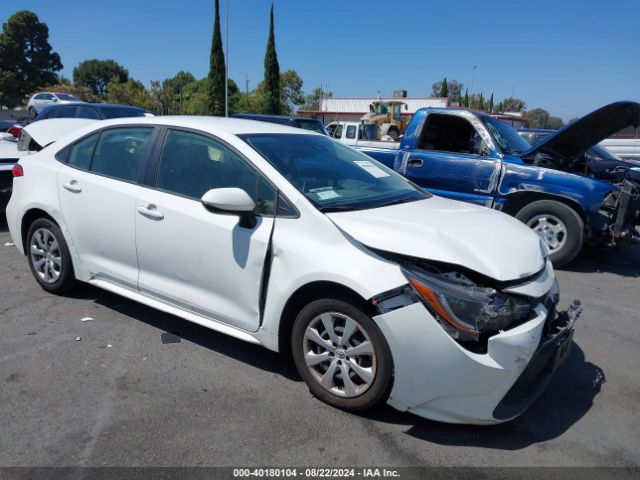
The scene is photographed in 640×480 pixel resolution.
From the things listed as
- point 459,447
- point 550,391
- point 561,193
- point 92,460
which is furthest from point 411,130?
point 92,460

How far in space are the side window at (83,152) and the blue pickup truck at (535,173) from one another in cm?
433

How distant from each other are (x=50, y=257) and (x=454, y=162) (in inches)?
196

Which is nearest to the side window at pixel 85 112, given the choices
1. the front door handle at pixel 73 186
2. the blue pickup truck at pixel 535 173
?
the blue pickup truck at pixel 535 173

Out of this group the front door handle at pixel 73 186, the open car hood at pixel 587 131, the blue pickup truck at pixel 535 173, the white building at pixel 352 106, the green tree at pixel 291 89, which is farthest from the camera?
the green tree at pixel 291 89

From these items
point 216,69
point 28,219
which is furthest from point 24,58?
point 28,219

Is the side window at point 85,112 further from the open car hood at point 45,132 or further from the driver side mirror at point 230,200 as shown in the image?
the driver side mirror at point 230,200

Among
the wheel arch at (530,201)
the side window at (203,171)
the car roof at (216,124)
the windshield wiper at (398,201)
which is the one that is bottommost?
the wheel arch at (530,201)

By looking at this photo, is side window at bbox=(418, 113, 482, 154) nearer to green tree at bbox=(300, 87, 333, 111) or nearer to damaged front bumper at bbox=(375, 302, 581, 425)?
damaged front bumper at bbox=(375, 302, 581, 425)

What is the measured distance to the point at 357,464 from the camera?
8.59 feet

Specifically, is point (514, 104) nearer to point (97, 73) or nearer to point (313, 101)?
point (313, 101)

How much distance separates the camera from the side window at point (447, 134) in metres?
7.40

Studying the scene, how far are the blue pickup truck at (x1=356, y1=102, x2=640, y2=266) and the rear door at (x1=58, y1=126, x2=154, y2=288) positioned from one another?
4.27 meters

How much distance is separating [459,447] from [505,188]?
460cm

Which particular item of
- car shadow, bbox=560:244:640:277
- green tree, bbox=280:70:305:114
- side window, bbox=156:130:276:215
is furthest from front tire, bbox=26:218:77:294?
green tree, bbox=280:70:305:114
